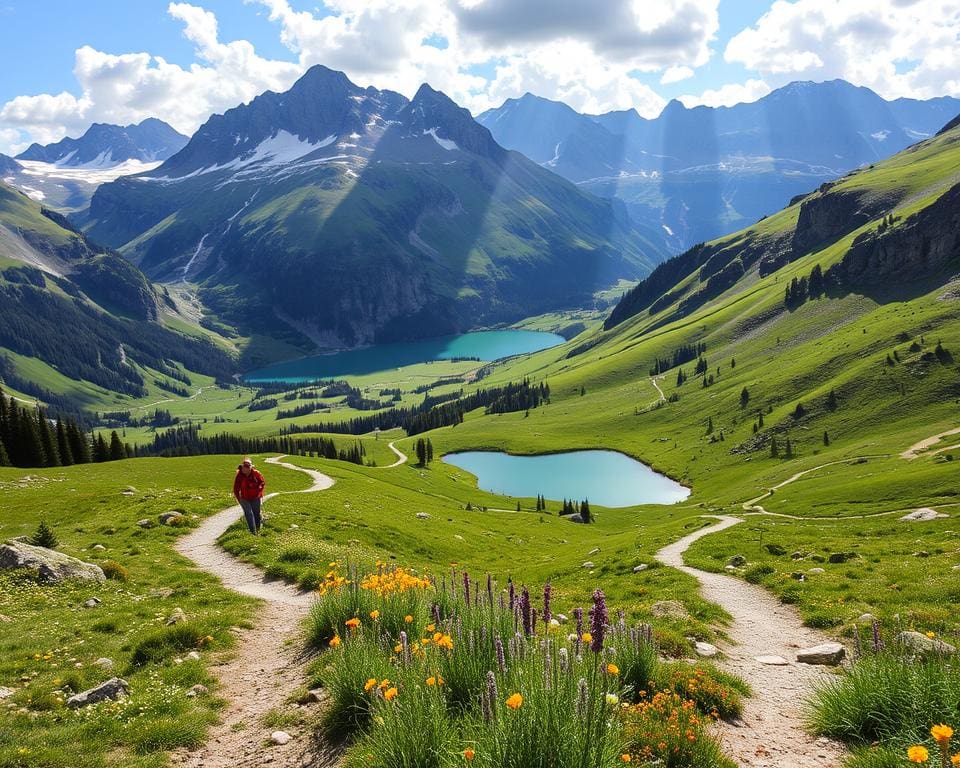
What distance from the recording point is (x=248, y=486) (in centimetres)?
3011

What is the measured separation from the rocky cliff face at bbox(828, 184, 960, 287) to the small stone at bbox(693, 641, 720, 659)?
212m

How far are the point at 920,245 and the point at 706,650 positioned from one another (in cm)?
22285

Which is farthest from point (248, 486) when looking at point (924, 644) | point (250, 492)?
point (924, 644)

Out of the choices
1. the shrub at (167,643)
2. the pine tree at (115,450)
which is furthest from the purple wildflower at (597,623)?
the pine tree at (115,450)

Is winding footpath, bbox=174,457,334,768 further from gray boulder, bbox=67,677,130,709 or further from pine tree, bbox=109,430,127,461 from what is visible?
pine tree, bbox=109,430,127,461

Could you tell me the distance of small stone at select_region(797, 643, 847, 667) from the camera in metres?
15.0

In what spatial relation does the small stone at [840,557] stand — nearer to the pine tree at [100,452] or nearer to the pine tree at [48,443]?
the pine tree at [48,443]

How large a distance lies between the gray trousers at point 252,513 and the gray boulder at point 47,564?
8016 millimetres

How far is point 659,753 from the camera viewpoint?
8.64m

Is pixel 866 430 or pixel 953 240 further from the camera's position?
pixel 953 240

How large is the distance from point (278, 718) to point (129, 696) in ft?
12.0

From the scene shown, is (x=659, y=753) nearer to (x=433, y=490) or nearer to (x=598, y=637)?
(x=598, y=637)

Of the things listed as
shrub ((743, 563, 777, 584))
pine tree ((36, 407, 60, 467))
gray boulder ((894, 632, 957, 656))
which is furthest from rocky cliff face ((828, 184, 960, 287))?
pine tree ((36, 407, 60, 467))

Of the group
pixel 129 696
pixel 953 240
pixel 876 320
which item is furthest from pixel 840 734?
pixel 953 240
